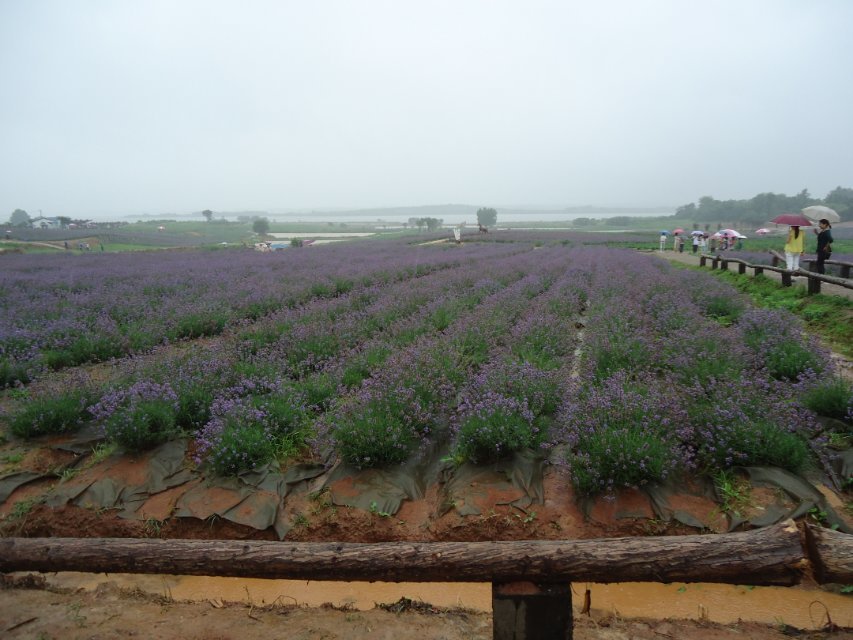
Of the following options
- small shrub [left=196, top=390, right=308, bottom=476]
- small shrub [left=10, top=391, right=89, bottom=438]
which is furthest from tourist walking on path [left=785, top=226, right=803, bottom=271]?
small shrub [left=10, top=391, right=89, bottom=438]

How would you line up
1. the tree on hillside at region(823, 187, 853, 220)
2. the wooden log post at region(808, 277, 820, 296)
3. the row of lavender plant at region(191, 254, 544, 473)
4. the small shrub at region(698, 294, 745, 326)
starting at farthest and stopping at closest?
the tree on hillside at region(823, 187, 853, 220) → the wooden log post at region(808, 277, 820, 296) → the small shrub at region(698, 294, 745, 326) → the row of lavender plant at region(191, 254, 544, 473)

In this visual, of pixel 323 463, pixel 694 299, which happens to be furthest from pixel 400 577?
pixel 694 299

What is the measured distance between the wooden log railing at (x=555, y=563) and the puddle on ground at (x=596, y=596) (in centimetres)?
110

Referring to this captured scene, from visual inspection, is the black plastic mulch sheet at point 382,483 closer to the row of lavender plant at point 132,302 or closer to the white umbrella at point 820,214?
the row of lavender plant at point 132,302

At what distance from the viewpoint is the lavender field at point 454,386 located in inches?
164

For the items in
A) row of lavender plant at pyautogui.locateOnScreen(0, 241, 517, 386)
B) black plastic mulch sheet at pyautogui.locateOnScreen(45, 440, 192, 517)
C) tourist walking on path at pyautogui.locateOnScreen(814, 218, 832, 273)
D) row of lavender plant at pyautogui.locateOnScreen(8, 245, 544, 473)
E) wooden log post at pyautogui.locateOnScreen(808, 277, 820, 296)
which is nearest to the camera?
black plastic mulch sheet at pyautogui.locateOnScreen(45, 440, 192, 517)

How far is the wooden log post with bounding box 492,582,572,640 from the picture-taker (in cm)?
227

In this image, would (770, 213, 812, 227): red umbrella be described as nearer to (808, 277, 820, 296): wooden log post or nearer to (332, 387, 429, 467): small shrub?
(808, 277, 820, 296): wooden log post

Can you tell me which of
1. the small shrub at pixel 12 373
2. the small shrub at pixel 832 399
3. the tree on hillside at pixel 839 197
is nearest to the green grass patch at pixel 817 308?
the small shrub at pixel 832 399

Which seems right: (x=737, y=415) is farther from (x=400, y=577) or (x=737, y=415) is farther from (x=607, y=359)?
(x=400, y=577)

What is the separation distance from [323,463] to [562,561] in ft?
9.33

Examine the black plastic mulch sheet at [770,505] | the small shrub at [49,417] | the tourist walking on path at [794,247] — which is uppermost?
the tourist walking on path at [794,247]

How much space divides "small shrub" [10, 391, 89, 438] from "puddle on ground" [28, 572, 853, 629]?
6.10 ft

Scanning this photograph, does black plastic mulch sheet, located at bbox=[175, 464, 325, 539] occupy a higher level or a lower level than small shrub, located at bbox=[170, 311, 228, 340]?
lower
